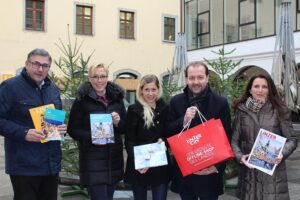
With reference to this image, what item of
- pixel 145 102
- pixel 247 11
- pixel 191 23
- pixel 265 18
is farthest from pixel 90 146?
pixel 191 23

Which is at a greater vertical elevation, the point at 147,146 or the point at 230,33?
the point at 230,33

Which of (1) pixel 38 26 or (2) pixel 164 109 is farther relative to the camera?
(1) pixel 38 26

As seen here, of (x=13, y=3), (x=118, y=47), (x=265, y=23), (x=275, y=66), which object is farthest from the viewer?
(x=118, y=47)

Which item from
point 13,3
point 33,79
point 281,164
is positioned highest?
point 13,3

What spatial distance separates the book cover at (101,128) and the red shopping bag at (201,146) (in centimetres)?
57

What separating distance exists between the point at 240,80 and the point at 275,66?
3298 mm

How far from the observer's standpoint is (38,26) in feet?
78.0

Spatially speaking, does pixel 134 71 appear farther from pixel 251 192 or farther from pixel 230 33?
pixel 251 192

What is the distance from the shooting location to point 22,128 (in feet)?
11.6

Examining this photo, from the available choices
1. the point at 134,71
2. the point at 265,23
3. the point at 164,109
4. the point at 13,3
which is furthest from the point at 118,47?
the point at 164,109

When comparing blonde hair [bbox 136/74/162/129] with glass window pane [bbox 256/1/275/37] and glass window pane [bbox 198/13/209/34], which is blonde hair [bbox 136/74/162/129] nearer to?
glass window pane [bbox 256/1/275/37]

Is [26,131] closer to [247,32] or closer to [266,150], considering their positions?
[266,150]

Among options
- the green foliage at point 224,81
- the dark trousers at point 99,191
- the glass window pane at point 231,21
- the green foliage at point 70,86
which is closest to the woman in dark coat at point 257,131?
the dark trousers at point 99,191

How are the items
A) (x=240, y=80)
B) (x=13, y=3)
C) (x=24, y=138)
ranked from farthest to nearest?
(x=13, y=3), (x=240, y=80), (x=24, y=138)
